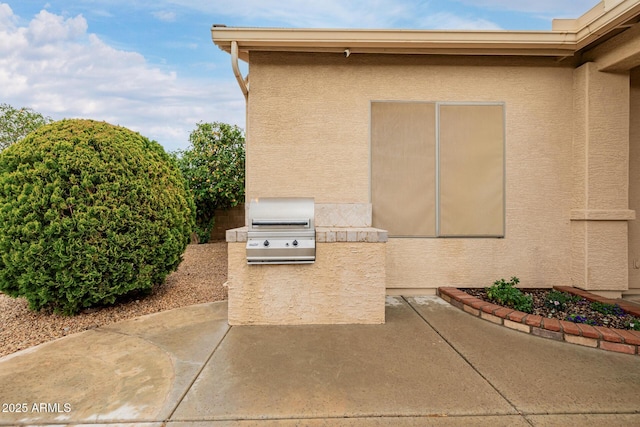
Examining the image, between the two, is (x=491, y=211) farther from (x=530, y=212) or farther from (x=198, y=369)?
(x=198, y=369)

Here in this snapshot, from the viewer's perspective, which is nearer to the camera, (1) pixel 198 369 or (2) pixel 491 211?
(1) pixel 198 369

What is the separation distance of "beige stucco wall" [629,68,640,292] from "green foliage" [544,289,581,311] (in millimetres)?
1383

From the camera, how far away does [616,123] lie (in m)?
3.96

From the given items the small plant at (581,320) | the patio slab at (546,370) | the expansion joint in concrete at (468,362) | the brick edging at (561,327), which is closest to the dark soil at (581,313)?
the small plant at (581,320)

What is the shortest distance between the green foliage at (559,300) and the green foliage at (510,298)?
202 mm

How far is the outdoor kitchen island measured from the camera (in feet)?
10.5

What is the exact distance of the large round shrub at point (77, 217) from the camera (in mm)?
3199

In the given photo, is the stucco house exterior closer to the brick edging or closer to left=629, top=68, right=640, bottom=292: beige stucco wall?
left=629, top=68, right=640, bottom=292: beige stucco wall

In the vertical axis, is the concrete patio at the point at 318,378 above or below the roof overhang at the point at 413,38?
below

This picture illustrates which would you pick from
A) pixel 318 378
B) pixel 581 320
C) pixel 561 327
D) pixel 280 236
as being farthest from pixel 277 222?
pixel 581 320

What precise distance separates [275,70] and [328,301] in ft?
9.97

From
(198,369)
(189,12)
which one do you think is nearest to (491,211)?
(198,369)

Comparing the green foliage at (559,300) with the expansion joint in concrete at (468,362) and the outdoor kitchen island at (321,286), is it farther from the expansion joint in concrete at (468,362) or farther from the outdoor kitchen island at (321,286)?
the outdoor kitchen island at (321,286)

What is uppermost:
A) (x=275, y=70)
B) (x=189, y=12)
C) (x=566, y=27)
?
(x=189, y=12)
